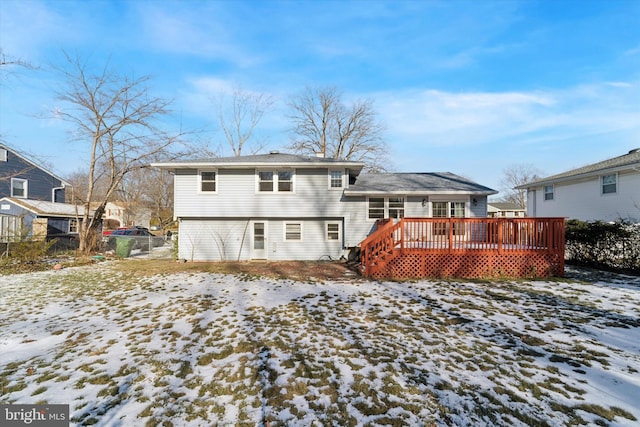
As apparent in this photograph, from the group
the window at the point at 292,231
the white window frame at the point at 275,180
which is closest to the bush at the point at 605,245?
the window at the point at 292,231

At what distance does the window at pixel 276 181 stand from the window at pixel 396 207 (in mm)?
4774

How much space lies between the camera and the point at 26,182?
2027 centimetres

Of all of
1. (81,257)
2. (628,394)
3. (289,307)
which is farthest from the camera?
(81,257)

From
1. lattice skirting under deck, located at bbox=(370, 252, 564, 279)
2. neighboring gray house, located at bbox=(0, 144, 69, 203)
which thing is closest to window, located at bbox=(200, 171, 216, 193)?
lattice skirting under deck, located at bbox=(370, 252, 564, 279)

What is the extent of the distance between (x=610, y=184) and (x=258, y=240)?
17.6 metres

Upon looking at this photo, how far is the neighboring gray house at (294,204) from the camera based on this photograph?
12281mm

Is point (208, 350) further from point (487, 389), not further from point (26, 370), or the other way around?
point (487, 389)

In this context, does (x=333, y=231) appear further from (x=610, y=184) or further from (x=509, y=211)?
(x=509, y=211)

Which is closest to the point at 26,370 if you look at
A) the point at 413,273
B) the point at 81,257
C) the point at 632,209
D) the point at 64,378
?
the point at 64,378

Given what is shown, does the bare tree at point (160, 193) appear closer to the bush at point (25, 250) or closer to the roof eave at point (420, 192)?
the bush at point (25, 250)

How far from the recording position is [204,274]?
31.4 feet

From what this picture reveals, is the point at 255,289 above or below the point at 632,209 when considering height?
below

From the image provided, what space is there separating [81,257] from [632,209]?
84.8ft

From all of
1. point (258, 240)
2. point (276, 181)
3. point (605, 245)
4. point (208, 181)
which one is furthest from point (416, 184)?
point (208, 181)
